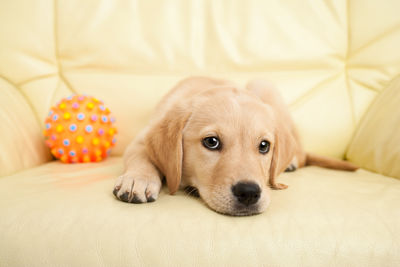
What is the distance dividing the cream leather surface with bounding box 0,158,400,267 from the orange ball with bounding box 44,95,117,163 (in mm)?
831

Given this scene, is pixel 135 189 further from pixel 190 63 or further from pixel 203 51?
pixel 203 51

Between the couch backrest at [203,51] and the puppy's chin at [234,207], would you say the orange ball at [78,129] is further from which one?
the puppy's chin at [234,207]

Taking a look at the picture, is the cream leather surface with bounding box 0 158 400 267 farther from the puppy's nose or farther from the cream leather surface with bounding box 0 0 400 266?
the cream leather surface with bounding box 0 0 400 266

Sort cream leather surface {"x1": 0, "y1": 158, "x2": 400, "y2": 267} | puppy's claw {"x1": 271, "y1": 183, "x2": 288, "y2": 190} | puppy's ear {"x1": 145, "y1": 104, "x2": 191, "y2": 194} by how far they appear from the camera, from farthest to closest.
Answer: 1. puppy's claw {"x1": 271, "y1": 183, "x2": 288, "y2": 190}
2. puppy's ear {"x1": 145, "y1": 104, "x2": 191, "y2": 194}
3. cream leather surface {"x1": 0, "y1": 158, "x2": 400, "y2": 267}

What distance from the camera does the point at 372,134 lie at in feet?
8.04

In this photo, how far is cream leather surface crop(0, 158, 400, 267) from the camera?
1291 millimetres

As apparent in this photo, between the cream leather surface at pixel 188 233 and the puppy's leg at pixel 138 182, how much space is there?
5cm

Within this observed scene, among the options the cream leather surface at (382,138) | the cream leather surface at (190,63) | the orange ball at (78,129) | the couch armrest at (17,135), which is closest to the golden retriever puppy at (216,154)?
the cream leather surface at (190,63)

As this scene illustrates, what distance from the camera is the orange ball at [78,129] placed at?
2422 mm

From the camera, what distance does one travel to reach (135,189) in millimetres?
1643

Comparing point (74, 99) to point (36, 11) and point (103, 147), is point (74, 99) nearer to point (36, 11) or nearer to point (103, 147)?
point (103, 147)

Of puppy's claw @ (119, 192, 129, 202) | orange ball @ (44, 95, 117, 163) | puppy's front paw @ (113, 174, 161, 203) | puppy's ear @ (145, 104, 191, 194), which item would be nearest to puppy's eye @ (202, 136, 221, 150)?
puppy's ear @ (145, 104, 191, 194)

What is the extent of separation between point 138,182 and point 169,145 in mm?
359

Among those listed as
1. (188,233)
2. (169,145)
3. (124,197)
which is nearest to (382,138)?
(169,145)
